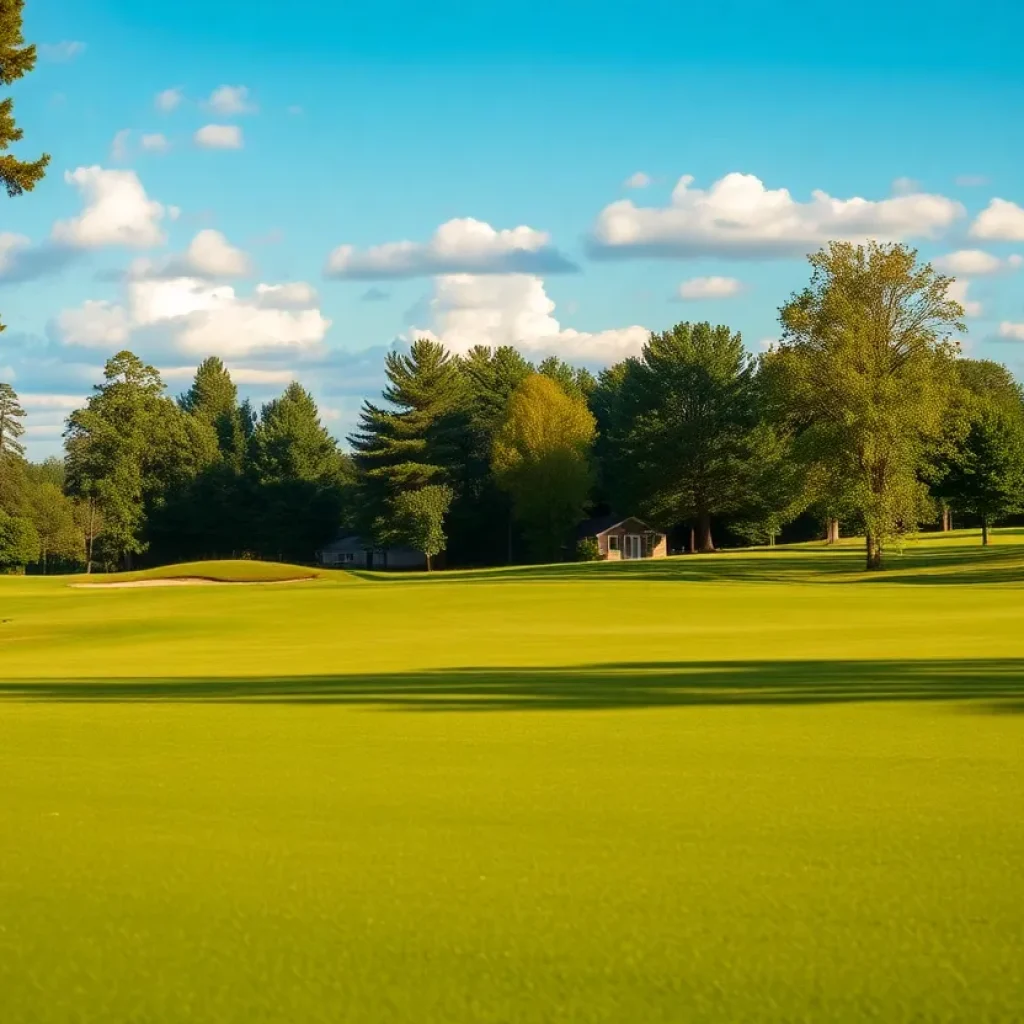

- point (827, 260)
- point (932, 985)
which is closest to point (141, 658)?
point (932, 985)

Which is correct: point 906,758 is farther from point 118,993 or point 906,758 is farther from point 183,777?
point 118,993

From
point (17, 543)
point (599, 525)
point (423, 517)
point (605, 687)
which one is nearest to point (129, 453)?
point (17, 543)

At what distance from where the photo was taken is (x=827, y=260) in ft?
213

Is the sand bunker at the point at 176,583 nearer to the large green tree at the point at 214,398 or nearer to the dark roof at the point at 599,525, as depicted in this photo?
the dark roof at the point at 599,525

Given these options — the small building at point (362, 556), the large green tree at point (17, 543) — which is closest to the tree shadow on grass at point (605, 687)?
the small building at point (362, 556)

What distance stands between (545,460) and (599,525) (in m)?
12.0

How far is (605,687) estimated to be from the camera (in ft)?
55.2

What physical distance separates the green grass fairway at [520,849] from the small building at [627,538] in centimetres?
9130

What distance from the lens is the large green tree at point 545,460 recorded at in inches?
4087

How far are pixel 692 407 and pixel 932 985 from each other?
329 ft

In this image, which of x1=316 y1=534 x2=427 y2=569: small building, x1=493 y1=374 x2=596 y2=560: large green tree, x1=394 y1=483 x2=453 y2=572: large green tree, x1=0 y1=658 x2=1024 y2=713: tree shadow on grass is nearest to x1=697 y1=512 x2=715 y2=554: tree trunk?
x1=493 y1=374 x2=596 y2=560: large green tree

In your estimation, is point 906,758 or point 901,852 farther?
point 906,758

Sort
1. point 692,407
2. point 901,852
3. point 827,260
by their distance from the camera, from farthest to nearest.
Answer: point 692,407 < point 827,260 < point 901,852

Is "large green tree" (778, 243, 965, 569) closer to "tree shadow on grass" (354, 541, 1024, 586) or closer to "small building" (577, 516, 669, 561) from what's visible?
"tree shadow on grass" (354, 541, 1024, 586)
